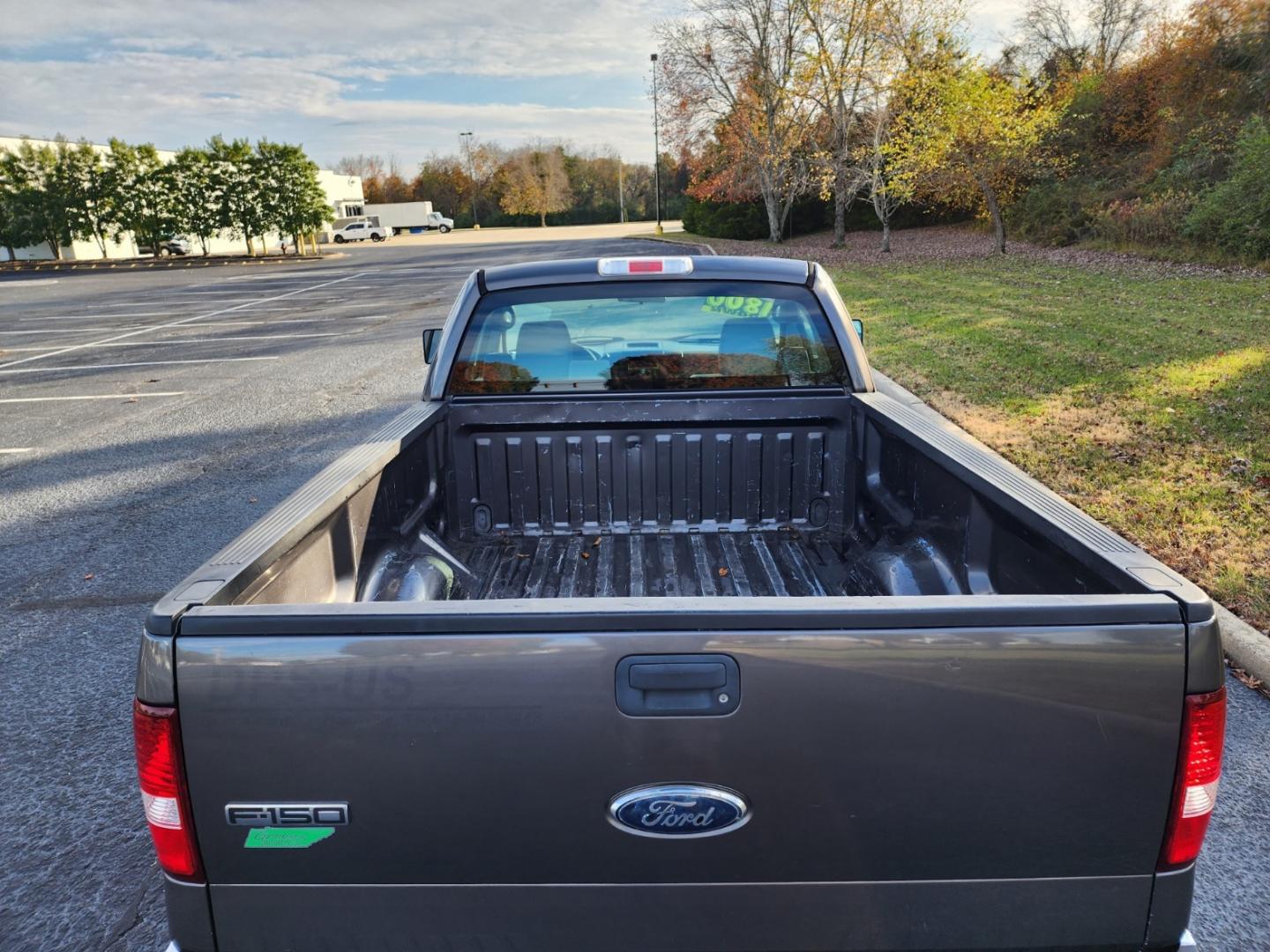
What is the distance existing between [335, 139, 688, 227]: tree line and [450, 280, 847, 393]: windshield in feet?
258

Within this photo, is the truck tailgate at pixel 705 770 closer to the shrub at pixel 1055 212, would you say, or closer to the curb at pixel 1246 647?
the curb at pixel 1246 647

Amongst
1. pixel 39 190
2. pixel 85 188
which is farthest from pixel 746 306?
pixel 39 190

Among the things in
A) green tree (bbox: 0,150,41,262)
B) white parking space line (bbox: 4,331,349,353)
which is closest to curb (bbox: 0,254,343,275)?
green tree (bbox: 0,150,41,262)

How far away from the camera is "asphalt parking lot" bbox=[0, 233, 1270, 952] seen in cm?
297

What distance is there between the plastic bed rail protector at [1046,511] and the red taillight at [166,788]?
1.72 m

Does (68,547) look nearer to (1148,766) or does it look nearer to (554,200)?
(1148,766)

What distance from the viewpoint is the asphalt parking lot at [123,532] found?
2975mm

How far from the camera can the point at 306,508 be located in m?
2.33

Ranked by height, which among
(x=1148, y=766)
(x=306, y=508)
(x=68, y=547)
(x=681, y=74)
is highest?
(x=681, y=74)

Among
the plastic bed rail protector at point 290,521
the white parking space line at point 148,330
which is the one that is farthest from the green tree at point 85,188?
the plastic bed rail protector at point 290,521

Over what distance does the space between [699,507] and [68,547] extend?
14.6 ft

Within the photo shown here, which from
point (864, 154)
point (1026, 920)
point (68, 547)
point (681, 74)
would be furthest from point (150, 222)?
point (1026, 920)

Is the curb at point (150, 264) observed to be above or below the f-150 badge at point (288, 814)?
above

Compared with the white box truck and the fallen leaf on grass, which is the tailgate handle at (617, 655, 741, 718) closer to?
the fallen leaf on grass
